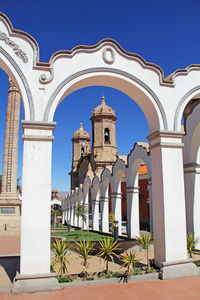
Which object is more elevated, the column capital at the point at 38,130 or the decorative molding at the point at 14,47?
the decorative molding at the point at 14,47

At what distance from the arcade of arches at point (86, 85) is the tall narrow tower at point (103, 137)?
88.6ft

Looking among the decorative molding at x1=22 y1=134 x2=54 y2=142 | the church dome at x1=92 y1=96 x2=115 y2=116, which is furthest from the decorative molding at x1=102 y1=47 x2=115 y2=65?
the church dome at x1=92 y1=96 x2=115 y2=116

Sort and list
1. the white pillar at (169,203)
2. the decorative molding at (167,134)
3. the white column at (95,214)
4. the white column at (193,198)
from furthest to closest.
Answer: the white column at (95,214) → the white column at (193,198) → the decorative molding at (167,134) → the white pillar at (169,203)

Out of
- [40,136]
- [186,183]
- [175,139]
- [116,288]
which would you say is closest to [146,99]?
[175,139]

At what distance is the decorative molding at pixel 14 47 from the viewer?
591cm

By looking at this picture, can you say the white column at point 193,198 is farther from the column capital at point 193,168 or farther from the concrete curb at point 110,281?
the concrete curb at point 110,281

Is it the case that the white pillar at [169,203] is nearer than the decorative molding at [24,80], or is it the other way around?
the decorative molding at [24,80]

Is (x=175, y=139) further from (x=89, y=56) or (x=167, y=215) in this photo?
(x=89, y=56)

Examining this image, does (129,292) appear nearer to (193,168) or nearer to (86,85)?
(86,85)

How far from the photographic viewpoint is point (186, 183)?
9.04 metres

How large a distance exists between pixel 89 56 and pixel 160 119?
2269 millimetres

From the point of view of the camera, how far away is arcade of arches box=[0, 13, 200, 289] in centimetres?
559

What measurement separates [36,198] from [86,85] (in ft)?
9.80

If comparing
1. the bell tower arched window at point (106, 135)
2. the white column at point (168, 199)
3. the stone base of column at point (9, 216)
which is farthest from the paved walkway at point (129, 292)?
the bell tower arched window at point (106, 135)
